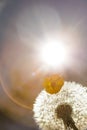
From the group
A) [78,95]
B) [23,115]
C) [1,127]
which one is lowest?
[78,95]

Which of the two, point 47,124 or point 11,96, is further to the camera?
point 11,96

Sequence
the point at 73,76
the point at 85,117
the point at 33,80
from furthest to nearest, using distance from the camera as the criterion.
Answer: the point at 33,80 → the point at 73,76 → the point at 85,117

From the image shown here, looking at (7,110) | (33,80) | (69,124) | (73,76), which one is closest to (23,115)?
(7,110)

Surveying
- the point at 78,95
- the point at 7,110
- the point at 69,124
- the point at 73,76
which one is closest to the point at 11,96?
the point at 7,110

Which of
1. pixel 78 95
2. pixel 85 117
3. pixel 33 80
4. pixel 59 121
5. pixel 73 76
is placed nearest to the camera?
pixel 59 121

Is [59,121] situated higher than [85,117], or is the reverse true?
[85,117]

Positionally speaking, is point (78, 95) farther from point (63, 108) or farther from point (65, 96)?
point (63, 108)
